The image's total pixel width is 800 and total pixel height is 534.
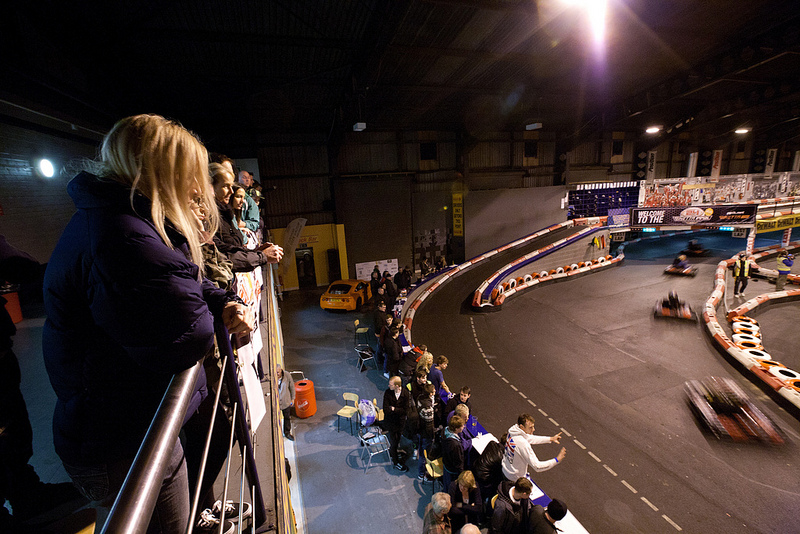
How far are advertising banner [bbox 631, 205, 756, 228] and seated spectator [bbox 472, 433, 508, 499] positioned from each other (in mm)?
19953

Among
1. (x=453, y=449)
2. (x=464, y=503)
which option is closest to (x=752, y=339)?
(x=453, y=449)

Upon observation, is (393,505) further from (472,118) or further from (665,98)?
(665,98)

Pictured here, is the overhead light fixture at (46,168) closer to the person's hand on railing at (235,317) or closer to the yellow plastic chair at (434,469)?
the person's hand on railing at (235,317)

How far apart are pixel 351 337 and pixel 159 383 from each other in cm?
1123

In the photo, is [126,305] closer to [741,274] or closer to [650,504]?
[650,504]

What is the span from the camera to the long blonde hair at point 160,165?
132 cm

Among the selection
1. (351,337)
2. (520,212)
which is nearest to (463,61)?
(351,337)

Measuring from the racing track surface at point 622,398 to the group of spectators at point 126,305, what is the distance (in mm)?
6233

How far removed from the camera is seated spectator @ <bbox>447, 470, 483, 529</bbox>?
4734mm

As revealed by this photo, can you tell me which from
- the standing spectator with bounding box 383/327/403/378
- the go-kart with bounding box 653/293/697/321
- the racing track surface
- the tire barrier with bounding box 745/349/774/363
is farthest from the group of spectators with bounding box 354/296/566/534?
the go-kart with bounding box 653/293/697/321

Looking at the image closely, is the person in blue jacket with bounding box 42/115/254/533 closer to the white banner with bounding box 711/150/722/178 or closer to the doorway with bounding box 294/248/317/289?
the doorway with bounding box 294/248/317/289

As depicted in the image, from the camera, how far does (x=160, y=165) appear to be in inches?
55.9

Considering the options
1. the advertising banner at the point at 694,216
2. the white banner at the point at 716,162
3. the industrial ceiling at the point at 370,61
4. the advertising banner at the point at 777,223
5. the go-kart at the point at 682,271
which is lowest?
the go-kart at the point at 682,271

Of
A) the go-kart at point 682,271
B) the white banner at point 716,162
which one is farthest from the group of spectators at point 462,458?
the white banner at point 716,162
